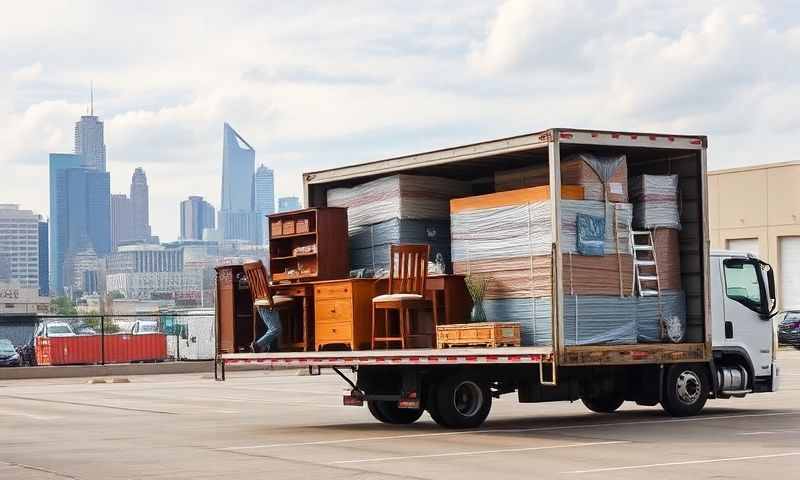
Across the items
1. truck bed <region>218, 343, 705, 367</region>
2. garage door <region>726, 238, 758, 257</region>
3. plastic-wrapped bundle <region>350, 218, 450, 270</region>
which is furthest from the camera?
garage door <region>726, 238, 758, 257</region>

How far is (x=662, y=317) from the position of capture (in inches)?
747

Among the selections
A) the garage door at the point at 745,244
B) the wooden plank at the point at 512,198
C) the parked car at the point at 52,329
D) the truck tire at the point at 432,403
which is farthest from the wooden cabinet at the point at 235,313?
the garage door at the point at 745,244

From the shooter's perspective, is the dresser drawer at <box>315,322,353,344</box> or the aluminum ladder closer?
the aluminum ladder

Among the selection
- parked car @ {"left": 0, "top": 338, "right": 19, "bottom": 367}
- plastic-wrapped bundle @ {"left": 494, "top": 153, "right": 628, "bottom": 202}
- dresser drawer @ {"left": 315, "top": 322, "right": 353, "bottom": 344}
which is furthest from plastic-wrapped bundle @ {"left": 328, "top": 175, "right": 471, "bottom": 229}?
parked car @ {"left": 0, "top": 338, "right": 19, "bottom": 367}

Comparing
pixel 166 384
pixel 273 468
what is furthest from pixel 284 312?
pixel 166 384

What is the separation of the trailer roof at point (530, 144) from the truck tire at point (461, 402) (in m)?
2.95

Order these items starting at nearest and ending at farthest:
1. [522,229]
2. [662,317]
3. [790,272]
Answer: [522,229] < [662,317] < [790,272]

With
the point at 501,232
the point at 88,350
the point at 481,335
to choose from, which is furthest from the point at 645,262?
the point at 88,350

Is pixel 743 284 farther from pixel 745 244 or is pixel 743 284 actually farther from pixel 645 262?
pixel 745 244

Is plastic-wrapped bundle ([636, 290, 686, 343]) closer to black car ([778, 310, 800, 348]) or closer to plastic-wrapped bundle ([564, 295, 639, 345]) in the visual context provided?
plastic-wrapped bundle ([564, 295, 639, 345])

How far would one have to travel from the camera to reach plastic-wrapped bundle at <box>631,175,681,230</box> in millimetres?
18906

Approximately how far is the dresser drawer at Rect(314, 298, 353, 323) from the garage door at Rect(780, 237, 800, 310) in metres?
44.7

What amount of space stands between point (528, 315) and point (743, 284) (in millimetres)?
4606

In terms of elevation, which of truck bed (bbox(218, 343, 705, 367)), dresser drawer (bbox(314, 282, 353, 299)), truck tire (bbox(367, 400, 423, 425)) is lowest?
truck tire (bbox(367, 400, 423, 425))
